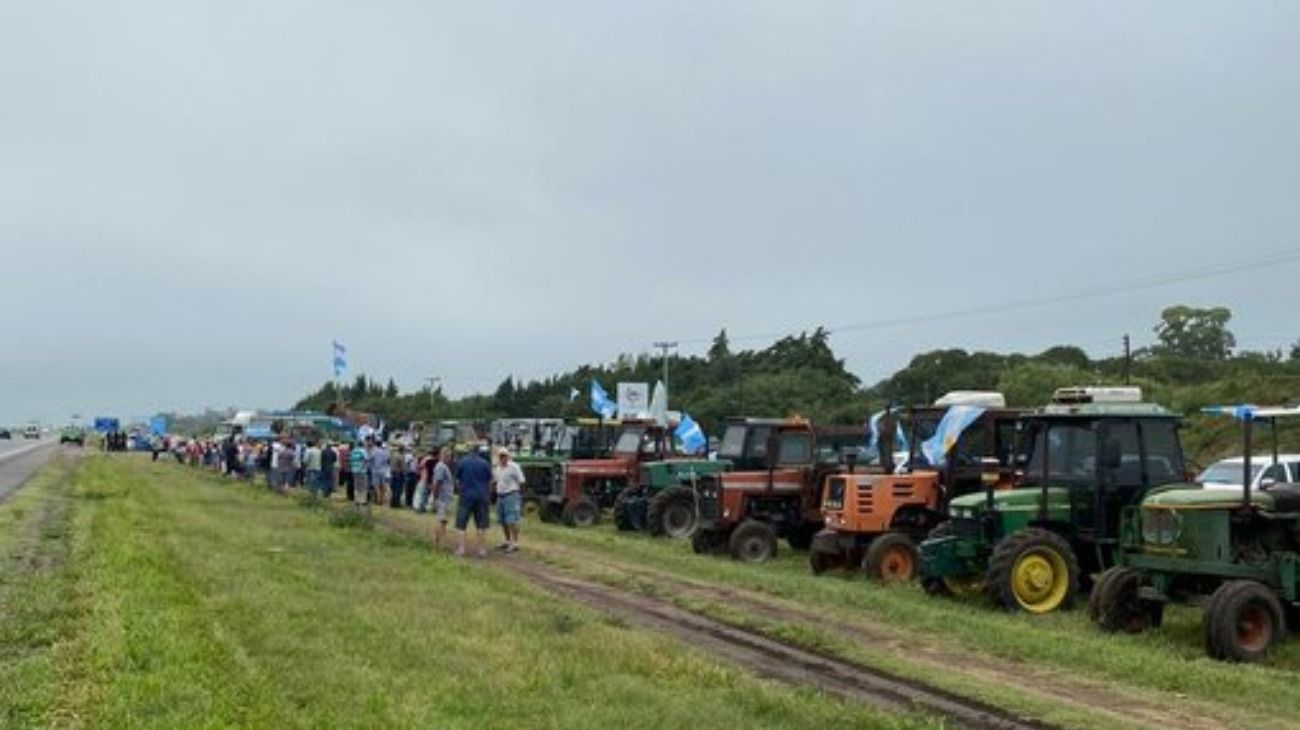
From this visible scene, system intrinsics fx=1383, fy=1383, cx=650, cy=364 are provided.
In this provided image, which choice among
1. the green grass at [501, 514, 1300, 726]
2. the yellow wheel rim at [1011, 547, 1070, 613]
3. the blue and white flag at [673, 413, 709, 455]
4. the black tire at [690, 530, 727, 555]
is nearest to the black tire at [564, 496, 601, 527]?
the blue and white flag at [673, 413, 709, 455]

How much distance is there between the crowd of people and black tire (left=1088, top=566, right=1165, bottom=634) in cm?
885

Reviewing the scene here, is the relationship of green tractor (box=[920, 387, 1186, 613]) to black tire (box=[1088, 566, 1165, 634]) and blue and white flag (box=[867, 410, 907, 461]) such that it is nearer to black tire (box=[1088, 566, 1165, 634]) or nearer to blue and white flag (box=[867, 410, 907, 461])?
black tire (box=[1088, 566, 1165, 634])

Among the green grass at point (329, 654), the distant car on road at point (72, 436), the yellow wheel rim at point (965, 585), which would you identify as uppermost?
the distant car on road at point (72, 436)

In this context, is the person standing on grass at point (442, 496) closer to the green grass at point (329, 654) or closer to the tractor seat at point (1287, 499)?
the green grass at point (329, 654)

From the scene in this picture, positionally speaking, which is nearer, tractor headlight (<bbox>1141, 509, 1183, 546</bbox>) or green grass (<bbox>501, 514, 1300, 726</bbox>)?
green grass (<bbox>501, 514, 1300, 726</bbox>)

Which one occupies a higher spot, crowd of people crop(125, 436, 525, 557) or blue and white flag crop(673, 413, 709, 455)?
blue and white flag crop(673, 413, 709, 455)

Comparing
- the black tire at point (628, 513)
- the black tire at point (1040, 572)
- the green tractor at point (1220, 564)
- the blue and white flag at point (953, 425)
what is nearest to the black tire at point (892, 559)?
the blue and white flag at point (953, 425)

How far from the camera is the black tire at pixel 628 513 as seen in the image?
25.2 metres

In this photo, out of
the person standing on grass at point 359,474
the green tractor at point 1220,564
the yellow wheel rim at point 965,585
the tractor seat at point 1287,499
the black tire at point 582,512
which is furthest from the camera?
the person standing on grass at point 359,474

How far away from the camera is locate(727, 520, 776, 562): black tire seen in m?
19.9

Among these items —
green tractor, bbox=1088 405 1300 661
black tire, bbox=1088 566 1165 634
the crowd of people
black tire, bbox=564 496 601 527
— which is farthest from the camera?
black tire, bbox=564 496 601 527

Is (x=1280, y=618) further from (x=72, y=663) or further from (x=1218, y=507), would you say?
(x=72, y=663)

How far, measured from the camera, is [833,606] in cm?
1396

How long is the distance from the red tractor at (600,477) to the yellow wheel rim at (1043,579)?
13703 mm
